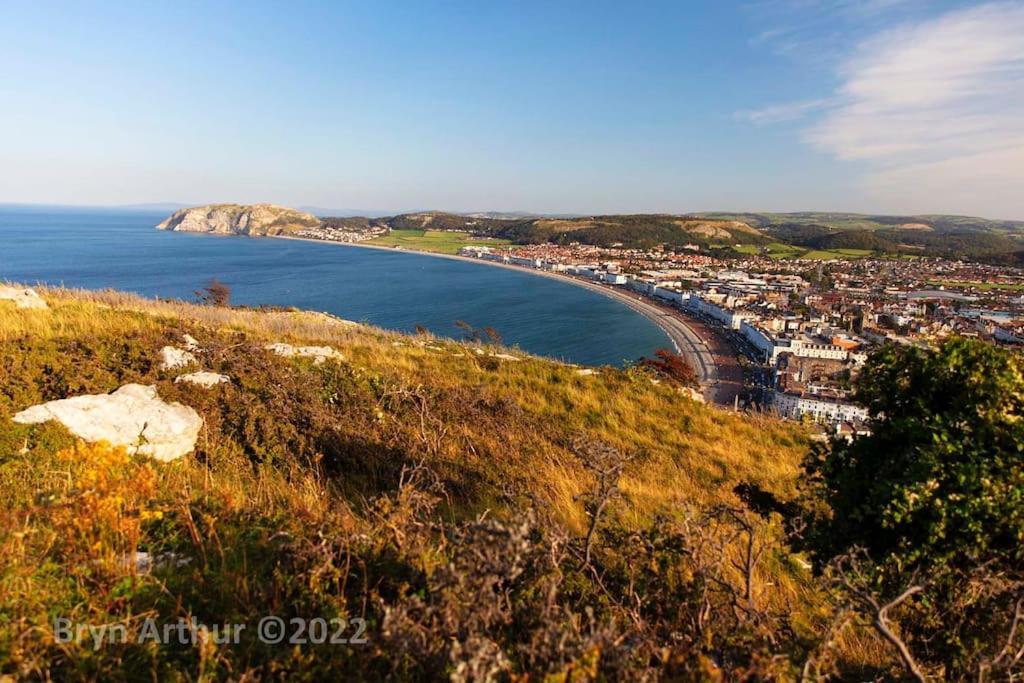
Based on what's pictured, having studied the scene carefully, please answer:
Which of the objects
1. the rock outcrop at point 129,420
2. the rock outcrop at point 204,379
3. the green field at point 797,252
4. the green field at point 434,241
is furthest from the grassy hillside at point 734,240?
the rock outcrop at point 129,420

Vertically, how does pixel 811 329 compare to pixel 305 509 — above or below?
below

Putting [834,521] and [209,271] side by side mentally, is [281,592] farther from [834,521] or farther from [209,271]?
[209,271]

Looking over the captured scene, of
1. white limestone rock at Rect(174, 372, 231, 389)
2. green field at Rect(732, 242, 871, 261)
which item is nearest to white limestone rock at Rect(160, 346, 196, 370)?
white limestone rock at Rect(174, 372, 231, 389)

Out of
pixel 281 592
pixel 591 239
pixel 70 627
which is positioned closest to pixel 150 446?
pixel 70 627

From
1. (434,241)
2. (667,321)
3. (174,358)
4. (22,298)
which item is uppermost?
(434,241)

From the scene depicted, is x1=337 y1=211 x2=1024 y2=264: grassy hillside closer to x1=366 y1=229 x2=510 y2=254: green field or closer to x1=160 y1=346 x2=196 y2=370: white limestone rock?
x1=366 y1=229 x2=510 y2=254: green field

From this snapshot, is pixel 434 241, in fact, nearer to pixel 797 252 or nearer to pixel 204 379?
pixel 797 252

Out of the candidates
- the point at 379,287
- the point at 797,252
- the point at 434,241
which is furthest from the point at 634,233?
the point at 379,287
